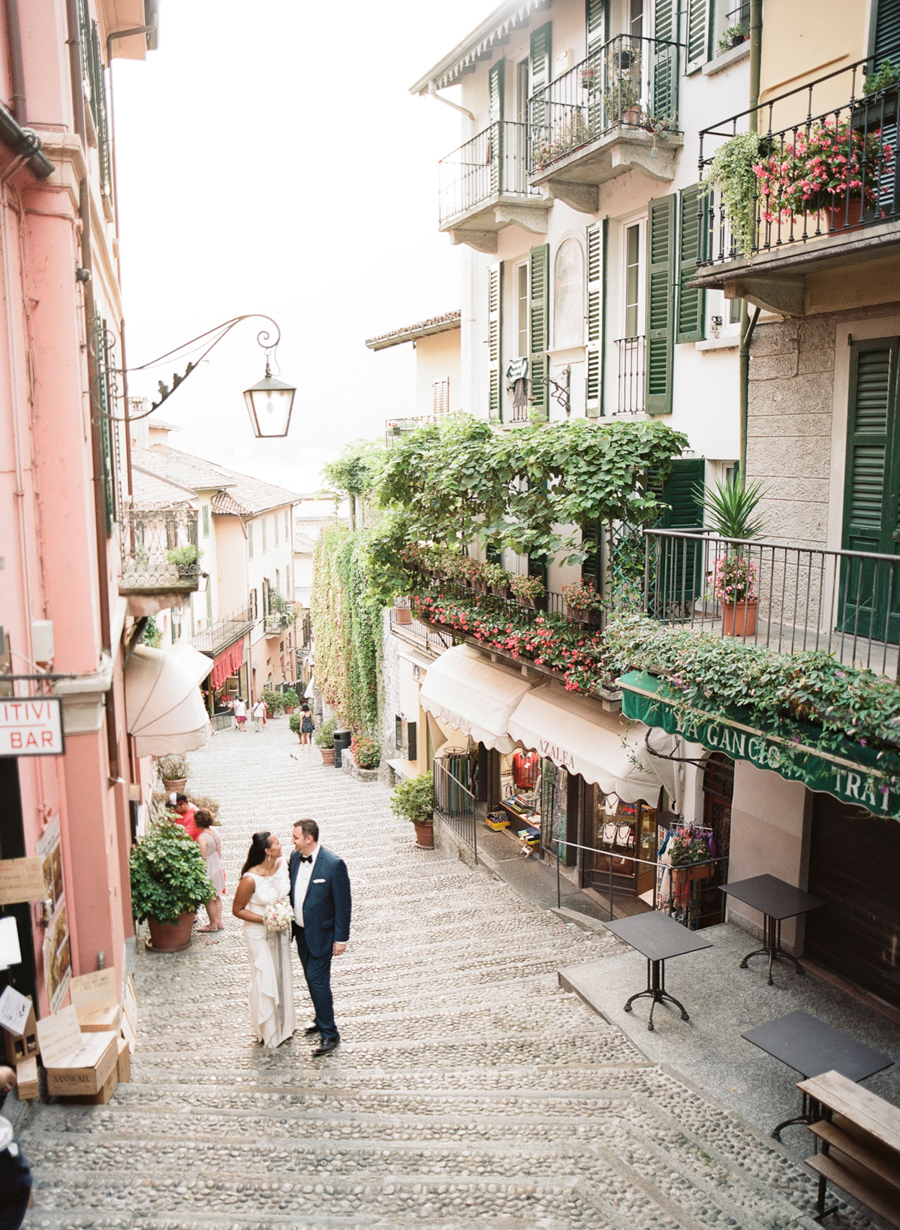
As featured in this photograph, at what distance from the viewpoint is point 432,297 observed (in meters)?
186

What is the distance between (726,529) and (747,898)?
345 cm

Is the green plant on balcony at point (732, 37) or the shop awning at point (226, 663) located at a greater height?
the green plant on balcony at point (732, 37)

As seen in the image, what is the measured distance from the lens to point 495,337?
632 inches

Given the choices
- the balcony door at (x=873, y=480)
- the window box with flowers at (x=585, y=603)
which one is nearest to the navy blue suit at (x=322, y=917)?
the balcony door at (x=873, y=480)

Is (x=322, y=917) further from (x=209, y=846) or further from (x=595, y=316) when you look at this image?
(x=595, y=316)

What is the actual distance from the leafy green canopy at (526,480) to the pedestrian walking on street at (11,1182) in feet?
26.0

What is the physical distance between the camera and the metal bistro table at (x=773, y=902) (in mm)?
8586

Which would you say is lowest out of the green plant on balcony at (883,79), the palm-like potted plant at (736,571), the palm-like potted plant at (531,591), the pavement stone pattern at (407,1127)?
the pavement stone pattern at (407,1127)

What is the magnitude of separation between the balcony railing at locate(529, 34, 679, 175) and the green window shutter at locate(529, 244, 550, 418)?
188cm

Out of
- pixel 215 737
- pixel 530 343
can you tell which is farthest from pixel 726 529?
pixel 215 737

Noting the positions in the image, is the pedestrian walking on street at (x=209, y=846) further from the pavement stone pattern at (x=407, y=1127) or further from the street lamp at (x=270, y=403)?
the street lamp at (x=270, y=403)

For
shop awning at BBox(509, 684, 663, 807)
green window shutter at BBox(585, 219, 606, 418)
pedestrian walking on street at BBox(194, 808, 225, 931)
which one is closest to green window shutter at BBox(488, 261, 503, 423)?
green window shutter at BBox(585, 219, 606, 418)

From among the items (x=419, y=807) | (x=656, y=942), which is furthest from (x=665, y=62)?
(x=419, y=807)

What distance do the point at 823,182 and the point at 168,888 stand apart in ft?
29.1
